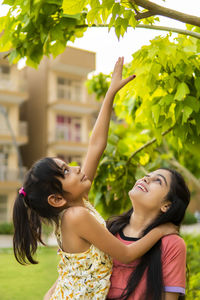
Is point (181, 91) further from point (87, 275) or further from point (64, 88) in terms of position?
point (64, 88)

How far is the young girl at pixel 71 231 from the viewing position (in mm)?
2092

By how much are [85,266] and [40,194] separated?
400mm

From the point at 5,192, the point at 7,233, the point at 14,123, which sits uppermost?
the point at 14,123

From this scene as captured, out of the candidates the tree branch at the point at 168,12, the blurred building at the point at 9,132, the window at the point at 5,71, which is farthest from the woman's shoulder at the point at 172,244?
the window at the point at 5,71

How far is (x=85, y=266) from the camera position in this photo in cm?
213

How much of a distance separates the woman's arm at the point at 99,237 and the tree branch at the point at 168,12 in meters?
1.04

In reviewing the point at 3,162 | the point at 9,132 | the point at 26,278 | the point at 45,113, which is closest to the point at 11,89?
the point at 9,132

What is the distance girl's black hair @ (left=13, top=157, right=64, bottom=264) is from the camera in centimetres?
216

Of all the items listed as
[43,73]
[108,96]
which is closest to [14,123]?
[43,73]

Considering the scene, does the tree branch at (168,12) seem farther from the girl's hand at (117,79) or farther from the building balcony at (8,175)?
the building balcony at (8,175)

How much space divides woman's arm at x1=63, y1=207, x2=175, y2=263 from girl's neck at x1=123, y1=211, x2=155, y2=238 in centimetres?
19

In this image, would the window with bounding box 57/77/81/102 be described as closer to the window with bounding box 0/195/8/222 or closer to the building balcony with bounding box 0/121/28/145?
the building balcony with bounding box 0/121/28/145

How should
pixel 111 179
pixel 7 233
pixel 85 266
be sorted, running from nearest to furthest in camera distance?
pixel 85 266 < pixel 111 179 < pixel 7 233

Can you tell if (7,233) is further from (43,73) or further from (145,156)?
(145,156)
